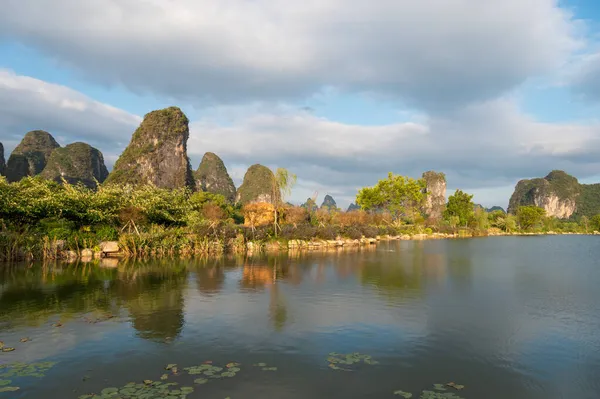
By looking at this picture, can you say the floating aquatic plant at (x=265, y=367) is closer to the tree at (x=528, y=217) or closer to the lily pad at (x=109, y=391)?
the lily pad at (x=109, y=391)

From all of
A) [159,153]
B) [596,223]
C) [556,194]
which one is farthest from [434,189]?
[159,153]

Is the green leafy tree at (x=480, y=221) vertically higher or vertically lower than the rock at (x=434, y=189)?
lower

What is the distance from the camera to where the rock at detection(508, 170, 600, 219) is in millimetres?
130250

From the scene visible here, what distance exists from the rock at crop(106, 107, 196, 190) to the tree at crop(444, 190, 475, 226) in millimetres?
47251

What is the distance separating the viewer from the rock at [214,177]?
9456 cm

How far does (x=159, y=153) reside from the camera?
3068 inches

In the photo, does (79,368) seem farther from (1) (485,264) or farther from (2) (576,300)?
(1) (485,264)

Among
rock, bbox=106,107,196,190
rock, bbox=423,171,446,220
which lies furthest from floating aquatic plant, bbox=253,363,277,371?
rock, bbox=423,171,446,220

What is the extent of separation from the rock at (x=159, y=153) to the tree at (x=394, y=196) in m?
34.3

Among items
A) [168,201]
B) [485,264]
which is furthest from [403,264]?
[168,201]

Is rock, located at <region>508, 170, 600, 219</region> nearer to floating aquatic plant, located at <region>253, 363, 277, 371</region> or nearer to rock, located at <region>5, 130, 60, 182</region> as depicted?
rock, located at <region>5, 130, 60, 182</region>

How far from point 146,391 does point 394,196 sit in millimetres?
56334

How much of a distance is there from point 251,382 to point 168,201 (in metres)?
20.9

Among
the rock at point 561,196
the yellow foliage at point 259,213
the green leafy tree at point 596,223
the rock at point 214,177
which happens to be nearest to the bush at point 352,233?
the yellow foliage at point 259,213
